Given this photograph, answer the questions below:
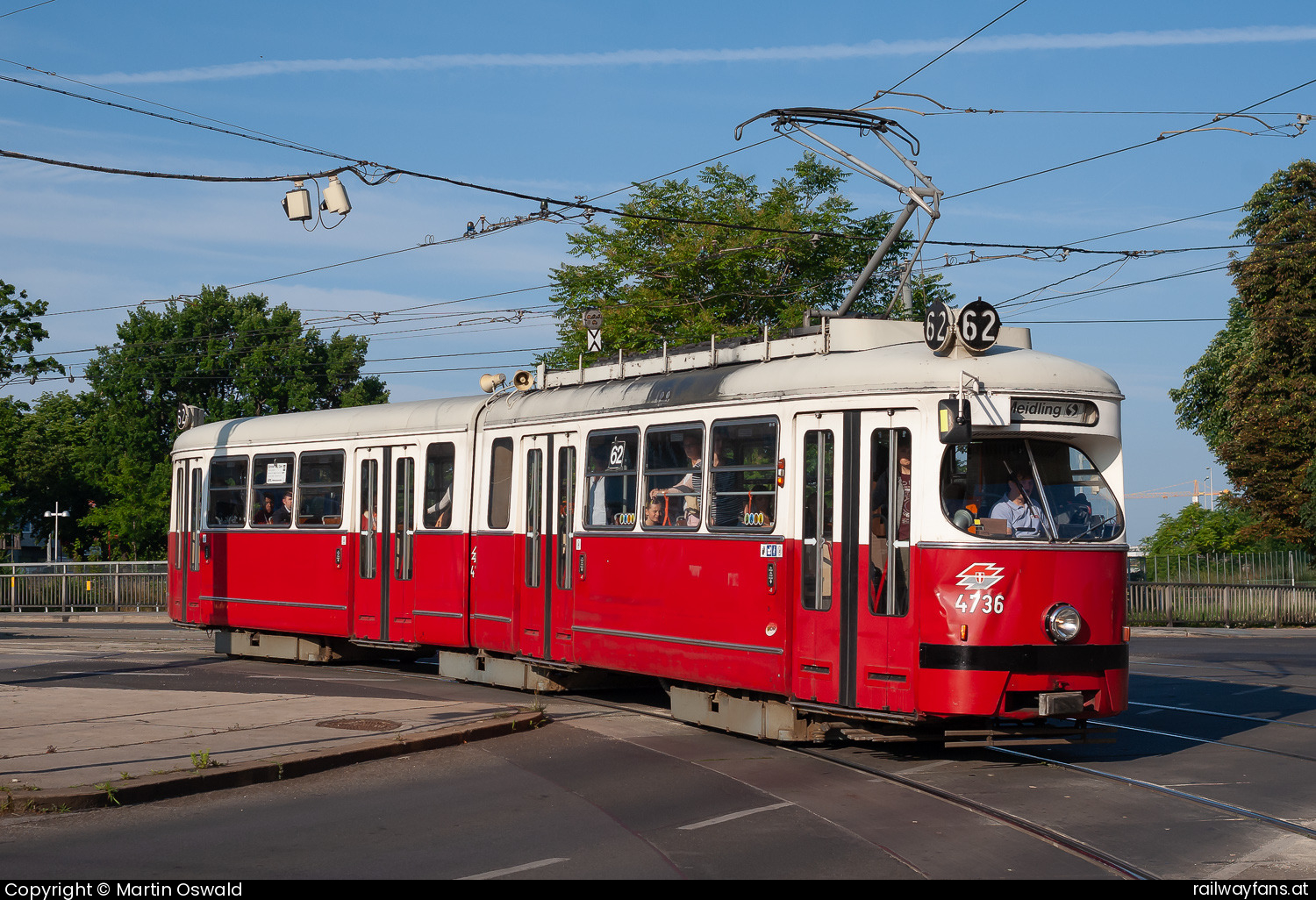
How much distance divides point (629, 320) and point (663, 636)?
66.4 ft

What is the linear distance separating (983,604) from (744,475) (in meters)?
2.68

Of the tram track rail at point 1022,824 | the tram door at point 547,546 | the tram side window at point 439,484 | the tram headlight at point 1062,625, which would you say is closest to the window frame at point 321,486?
the tram side window at point 439,484

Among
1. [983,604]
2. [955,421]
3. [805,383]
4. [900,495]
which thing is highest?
[805,383]

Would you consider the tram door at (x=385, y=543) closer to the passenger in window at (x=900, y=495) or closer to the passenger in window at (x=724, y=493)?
the passenger in window at (x=724, y=493)

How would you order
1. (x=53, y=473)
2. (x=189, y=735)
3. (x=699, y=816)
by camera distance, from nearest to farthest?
1. (x=699, y=816)
2. (x=189, y=735)
3. (x=53, y=473)

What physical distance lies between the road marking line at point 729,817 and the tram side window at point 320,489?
10719 millimetres

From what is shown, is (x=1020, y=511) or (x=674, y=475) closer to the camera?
(x=1020, y=511)

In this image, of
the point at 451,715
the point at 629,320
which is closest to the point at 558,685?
the point at 451,715

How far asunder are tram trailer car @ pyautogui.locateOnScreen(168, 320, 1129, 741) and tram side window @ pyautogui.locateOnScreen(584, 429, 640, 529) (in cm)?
3

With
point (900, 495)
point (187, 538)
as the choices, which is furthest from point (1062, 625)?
point (187, 538)

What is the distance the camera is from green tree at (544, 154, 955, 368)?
3238 centimetres

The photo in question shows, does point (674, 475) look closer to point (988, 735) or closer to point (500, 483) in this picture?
point (500, 483)

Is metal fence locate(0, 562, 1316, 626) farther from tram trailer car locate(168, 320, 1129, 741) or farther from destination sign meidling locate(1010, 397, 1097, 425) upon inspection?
destination sign meidling locate(1010, 397, 1097, 425)

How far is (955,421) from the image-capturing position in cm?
1033
